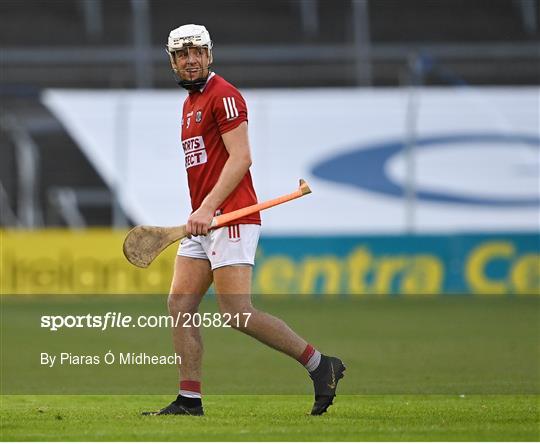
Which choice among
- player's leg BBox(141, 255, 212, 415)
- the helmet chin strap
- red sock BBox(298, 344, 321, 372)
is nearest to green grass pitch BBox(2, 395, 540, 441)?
player's leg BBox(141, 255, 212, 415)

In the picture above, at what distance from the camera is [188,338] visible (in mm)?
8109

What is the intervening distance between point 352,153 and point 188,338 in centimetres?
1894

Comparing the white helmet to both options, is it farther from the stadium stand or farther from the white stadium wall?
the stadium stand

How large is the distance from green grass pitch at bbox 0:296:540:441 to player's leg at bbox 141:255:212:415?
0.60 feet

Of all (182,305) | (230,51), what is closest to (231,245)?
(182,305)

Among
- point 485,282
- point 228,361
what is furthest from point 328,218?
point 228,361

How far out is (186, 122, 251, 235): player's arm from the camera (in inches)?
310

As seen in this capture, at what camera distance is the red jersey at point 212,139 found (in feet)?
26.4

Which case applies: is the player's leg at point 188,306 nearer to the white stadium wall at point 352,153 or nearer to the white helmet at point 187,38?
the white helmet at point 187,38

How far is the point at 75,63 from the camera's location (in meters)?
29.0

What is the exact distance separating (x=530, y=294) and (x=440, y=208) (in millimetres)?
3149

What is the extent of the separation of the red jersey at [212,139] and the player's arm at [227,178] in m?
0.07

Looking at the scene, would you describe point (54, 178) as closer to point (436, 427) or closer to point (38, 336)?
point (38, 336)

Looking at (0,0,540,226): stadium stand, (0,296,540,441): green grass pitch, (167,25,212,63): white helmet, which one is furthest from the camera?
(0,0,540,226): stadium stand
